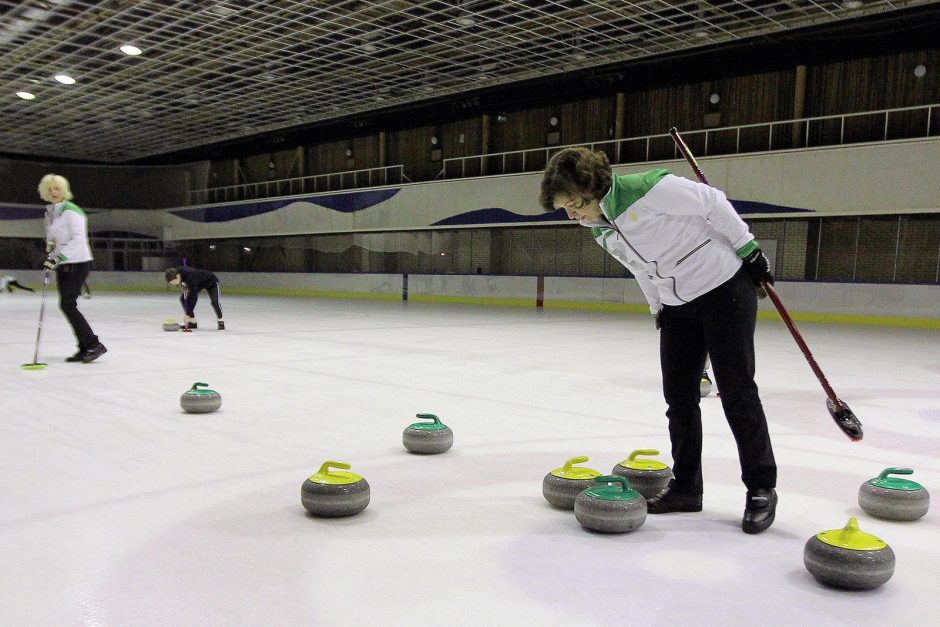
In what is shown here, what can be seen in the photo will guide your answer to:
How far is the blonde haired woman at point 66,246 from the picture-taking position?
21.6 feet

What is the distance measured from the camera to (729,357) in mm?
2512

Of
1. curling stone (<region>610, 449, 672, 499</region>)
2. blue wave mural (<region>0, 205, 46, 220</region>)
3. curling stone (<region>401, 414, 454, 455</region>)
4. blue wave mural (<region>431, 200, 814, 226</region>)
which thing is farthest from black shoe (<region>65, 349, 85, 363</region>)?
blue wave mural (<region>0, 205, 46, 220</region>)

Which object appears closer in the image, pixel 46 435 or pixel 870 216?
pixel 46 435

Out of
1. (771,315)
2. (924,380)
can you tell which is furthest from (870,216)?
(924,380)

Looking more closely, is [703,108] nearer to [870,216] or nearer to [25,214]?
[870,216]

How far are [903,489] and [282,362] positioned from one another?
18.8 ft

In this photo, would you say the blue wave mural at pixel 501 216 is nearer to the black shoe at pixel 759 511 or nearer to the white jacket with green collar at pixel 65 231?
the white jacket with green collar at pixel 65 231

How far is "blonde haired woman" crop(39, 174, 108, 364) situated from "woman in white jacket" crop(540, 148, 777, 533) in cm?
568

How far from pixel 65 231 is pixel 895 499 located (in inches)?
268

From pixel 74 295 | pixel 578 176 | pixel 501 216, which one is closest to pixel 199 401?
pixel 74 295

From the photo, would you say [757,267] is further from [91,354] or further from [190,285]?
[190,285]

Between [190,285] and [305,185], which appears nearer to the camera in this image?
[190,285]

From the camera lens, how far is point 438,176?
73.5ft

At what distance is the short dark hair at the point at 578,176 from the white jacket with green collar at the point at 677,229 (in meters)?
0.06
